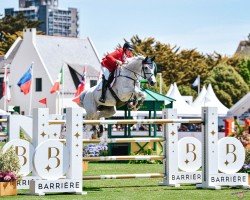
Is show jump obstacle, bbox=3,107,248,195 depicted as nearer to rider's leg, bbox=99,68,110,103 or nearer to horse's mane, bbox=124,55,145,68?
horse's mane, bbox=124,55,145,68

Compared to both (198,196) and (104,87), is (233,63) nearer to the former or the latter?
(104,87)

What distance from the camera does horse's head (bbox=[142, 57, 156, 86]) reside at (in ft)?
67.8

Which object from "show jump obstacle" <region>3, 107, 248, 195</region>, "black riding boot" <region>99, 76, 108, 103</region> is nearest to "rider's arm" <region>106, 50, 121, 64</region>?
"black riding boot" <region>99, 76, 108, 103</region>

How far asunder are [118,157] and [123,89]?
574 cm

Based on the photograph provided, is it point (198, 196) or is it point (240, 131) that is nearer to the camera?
point (198, 196)

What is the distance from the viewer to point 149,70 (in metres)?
20.7

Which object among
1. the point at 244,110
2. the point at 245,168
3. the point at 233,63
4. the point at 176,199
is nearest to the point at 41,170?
the point at 176,199

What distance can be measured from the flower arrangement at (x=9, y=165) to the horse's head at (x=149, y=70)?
19.7 feet

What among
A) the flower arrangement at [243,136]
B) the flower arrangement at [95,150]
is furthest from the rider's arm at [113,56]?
the flower arrangement at [95,150]

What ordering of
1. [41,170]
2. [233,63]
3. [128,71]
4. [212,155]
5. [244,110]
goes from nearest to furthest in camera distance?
[41,170] < [212,155] < [128,71] < [244,110] < [233,63]

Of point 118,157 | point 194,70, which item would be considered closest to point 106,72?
point 118,157

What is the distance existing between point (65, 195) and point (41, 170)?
1.84ft

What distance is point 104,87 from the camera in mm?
22453

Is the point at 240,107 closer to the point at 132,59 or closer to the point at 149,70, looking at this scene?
the point at 132,59
